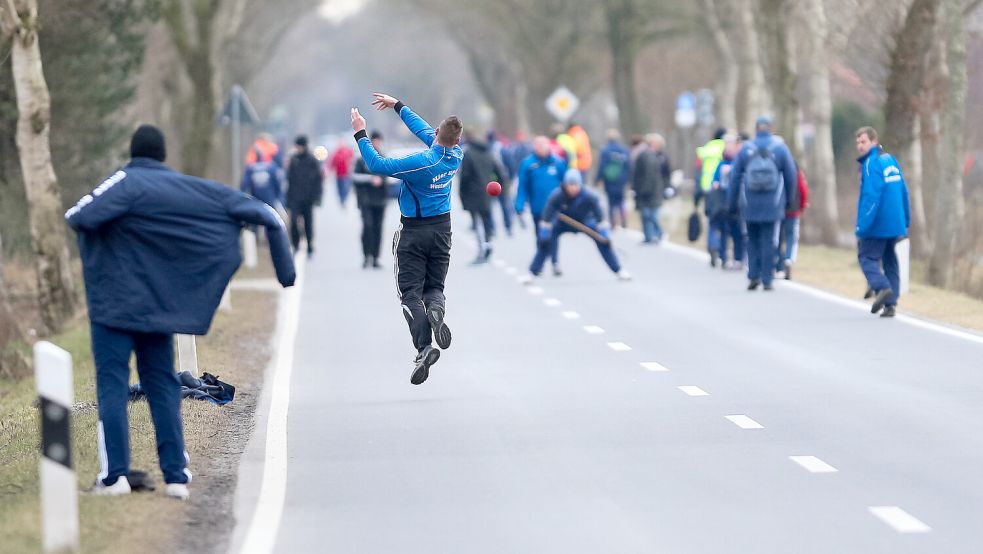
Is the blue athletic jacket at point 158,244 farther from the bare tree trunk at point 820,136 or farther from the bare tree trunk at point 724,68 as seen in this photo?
the bare tree trunk at point 724,68

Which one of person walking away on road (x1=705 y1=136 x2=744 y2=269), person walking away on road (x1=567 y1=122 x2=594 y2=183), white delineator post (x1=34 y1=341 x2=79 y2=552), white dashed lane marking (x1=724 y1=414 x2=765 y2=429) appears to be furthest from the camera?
person walking away on road (x1=567 y1=122 x2=594 y2=183)

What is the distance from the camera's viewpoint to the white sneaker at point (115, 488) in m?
8.95

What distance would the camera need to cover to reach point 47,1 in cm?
2358

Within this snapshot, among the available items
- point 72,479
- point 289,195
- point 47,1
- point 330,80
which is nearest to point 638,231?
point 289,195

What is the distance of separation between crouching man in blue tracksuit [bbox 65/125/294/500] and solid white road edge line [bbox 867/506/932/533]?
9.73ft

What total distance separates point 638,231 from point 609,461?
81.9ft

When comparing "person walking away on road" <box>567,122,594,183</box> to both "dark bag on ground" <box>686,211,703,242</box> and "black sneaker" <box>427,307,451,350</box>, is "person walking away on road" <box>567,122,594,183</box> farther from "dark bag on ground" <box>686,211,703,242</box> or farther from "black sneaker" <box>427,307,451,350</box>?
"black sneaker" <box>427,307,451,350</box>

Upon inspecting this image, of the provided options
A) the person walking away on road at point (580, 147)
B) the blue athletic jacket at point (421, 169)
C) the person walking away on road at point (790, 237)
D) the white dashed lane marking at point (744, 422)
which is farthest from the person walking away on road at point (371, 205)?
the white dashed lane marking at point (744, 422)

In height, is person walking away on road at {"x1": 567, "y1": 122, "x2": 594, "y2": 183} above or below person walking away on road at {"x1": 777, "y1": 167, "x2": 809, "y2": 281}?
above

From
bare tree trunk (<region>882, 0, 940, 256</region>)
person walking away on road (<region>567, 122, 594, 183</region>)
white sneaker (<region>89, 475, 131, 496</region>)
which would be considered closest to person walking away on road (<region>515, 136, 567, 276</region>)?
bare tree trunk (<region>882, 0, 940, 256</region>)

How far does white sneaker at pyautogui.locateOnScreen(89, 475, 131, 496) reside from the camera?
29.3 ft

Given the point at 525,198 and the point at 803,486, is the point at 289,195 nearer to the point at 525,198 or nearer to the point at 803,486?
the point at 525,198

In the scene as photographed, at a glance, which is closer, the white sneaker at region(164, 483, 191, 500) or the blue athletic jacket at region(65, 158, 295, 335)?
the blue athletic jacket at region(65, 158, 295, 335)

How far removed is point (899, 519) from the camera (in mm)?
8344
